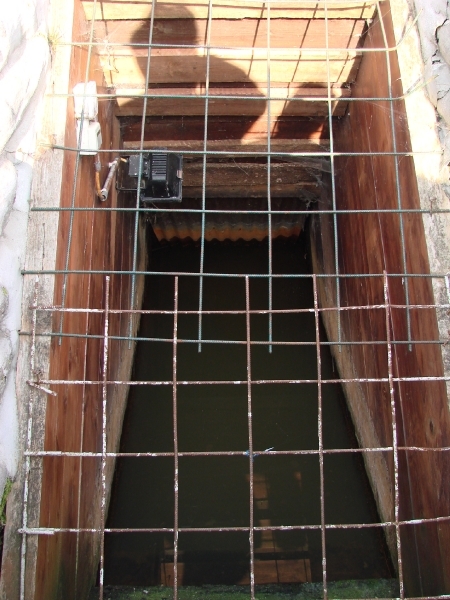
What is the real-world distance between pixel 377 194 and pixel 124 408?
364 centimetres

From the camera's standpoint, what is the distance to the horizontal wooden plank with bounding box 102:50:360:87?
4164 mm

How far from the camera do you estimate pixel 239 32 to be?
4016mm

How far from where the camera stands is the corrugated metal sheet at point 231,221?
6.97m

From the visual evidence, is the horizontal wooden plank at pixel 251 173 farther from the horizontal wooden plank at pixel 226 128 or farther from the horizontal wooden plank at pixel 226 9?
the horizontal wooden plank at pixel 226 9

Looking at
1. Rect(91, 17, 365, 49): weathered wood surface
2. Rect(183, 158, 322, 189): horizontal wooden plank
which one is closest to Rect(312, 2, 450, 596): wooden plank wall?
Rect(91, 17, 365, 49): weathered wood surface

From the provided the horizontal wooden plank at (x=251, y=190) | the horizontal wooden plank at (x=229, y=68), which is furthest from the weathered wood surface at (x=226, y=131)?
the horizontal wooden plank at (x=251, y=190)

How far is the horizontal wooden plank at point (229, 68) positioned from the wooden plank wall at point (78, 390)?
269 mm

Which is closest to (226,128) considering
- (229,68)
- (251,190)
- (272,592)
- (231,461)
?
(229,68)

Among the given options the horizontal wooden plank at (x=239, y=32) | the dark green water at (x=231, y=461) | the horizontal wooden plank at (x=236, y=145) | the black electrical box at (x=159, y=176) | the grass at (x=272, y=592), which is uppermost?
the horizontal wooden plank at (x=239, y=32)

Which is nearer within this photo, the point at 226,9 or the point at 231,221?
the point at 226,9

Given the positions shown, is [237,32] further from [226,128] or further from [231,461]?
[231,461]

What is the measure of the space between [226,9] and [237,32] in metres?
0.24

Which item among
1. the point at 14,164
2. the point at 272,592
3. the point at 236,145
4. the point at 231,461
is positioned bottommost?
the point at 272,592

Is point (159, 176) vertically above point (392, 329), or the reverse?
point (159, 176)
